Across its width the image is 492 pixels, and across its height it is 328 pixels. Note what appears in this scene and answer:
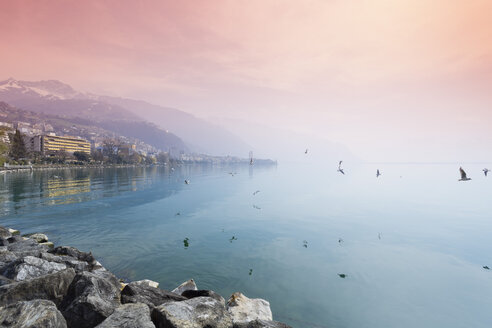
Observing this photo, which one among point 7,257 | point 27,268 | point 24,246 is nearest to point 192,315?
point 27,268

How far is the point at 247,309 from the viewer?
33.6 ft

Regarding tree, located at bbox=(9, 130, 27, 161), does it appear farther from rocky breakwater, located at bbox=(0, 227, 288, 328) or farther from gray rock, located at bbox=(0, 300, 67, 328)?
gray rock, located at bbox=(0, 300, 67, 328)

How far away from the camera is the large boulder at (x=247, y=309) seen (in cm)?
964

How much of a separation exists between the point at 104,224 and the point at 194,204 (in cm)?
1878

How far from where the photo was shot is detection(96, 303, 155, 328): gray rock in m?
5.81

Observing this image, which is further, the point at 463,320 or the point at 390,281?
the point at 390,281

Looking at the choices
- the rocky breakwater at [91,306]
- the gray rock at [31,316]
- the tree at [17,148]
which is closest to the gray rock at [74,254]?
the rocky breakwater at [91,306]

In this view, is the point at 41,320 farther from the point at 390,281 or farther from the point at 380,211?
the point at 380,211

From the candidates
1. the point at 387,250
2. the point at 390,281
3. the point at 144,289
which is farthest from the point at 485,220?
the point at 144,289

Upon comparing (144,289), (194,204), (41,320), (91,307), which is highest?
(41,320)

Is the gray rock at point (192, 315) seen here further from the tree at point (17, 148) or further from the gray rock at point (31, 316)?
the tree at point (17, 148)

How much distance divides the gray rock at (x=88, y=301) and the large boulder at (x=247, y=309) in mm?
4603

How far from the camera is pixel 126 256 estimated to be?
19312mm

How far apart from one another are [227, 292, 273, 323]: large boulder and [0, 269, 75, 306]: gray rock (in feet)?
20.2
